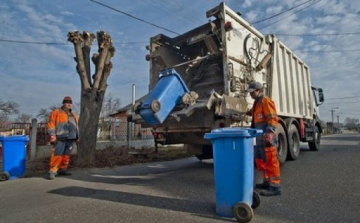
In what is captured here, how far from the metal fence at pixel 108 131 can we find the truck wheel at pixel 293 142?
5779 mm

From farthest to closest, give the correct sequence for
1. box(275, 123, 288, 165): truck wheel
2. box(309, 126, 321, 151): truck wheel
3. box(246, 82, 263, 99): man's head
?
box(309, 126, 321, 151): truck wheel < box(275, 123, 288, 165): truck wheel < box(246, 82, 263, 99): man's head

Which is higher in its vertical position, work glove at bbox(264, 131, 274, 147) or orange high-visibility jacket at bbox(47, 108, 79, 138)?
orange high-visibility jacket at bbox(47, 108, 79, 138)

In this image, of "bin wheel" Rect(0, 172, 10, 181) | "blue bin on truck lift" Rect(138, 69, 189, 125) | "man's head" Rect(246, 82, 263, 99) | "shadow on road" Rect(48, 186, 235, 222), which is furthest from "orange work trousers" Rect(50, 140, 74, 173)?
"man's head" Rect(246, 82, 263, 99)

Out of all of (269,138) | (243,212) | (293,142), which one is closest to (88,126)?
(269,138)

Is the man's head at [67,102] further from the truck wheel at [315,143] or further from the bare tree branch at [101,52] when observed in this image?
the truck wheel at [315,143]

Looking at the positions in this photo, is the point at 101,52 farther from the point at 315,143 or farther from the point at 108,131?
the point at 315,143

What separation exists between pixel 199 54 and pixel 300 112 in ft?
13.1

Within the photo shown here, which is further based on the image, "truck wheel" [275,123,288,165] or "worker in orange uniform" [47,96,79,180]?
"truck wheel" [275,123,288,165]

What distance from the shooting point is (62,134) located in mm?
5523

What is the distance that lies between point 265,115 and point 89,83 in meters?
4.85

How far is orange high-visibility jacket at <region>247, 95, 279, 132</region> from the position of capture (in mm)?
3761

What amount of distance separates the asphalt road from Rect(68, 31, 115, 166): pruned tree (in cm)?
155

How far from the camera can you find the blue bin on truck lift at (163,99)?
13.5ft

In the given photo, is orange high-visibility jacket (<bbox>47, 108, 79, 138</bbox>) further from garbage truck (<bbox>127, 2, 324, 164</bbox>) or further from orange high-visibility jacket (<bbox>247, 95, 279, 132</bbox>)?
orange high-visibility jacket (<bbox>247, 95, 279, 132</bbox>)
